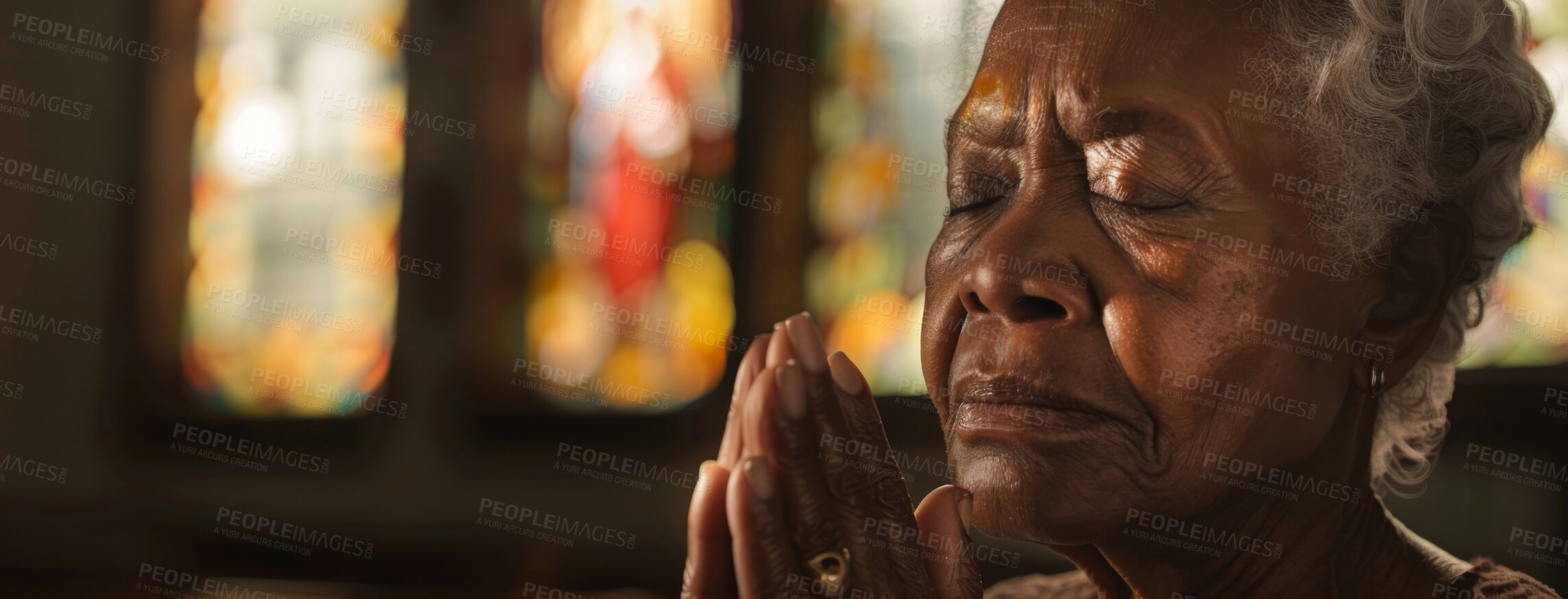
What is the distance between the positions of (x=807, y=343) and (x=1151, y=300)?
44cm

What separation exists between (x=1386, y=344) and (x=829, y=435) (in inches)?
30.2

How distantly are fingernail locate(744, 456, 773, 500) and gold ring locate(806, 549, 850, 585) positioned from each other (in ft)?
0.30

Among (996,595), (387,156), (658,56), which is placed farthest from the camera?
(387,156)

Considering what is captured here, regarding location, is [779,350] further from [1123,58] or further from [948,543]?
[1123,58]

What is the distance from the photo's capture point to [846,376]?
1.31 metres

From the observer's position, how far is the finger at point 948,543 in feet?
4.13

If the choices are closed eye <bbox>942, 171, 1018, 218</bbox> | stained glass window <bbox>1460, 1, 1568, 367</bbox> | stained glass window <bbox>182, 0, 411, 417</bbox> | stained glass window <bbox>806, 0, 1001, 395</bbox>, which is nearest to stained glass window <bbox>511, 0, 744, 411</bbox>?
stained glass window <bbox>806, 0, 1001, 395</bbox>

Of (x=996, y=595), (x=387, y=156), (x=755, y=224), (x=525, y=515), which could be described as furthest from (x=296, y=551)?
(x=996, y=595)

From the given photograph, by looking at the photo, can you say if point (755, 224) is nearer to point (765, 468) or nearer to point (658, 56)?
point (658, 56)

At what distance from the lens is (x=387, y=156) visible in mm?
6566

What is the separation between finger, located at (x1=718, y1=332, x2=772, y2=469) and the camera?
52.3 inches

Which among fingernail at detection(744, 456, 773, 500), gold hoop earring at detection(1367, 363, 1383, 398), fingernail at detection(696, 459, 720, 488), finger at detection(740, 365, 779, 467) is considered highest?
gold hoop earring at detection(1367, 363, 1383, 398)

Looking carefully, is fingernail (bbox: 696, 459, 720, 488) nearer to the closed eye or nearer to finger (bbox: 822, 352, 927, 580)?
finger (bbox: 822, 352, 927, 580)

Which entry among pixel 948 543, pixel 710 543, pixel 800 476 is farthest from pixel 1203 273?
pixel 710 543
